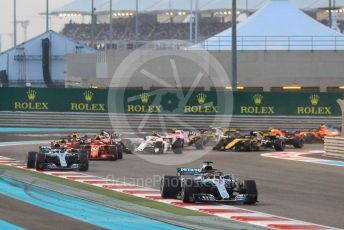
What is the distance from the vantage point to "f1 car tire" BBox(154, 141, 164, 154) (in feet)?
109

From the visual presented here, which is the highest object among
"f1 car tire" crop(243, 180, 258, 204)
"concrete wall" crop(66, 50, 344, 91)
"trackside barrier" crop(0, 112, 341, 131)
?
"concrete wall" crop(66, 50, 344, 91)

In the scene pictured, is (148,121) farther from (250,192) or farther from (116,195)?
(250,192)

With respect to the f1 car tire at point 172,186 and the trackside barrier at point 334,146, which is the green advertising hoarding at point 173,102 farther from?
→ the f1 car tire at point 172,186

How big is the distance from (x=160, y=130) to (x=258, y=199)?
94.0 feet

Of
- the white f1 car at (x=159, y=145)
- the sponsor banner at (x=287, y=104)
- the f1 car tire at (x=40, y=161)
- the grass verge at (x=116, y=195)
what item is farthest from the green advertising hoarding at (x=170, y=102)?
the grass verge at (x=116, y=195)

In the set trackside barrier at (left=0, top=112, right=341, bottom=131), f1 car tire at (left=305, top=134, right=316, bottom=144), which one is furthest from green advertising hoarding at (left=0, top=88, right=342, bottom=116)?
f1 car tire at (left=305, top=134, right=316, bottom=144)

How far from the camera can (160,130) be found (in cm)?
4806

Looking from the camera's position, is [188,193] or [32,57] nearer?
[188,193]

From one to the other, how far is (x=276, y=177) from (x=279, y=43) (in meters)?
37.2

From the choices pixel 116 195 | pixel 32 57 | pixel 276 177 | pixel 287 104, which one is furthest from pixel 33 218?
pixel 32 57

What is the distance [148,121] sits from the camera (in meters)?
48.9

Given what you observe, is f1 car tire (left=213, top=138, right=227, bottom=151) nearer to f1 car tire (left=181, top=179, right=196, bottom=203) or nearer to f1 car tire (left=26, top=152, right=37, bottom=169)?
f1 car tire (left=26, top=152, right=37, bottom=169)

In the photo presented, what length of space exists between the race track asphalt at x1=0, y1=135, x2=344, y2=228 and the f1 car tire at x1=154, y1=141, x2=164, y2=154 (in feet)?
2.11

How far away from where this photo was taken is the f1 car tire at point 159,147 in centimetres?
3316
